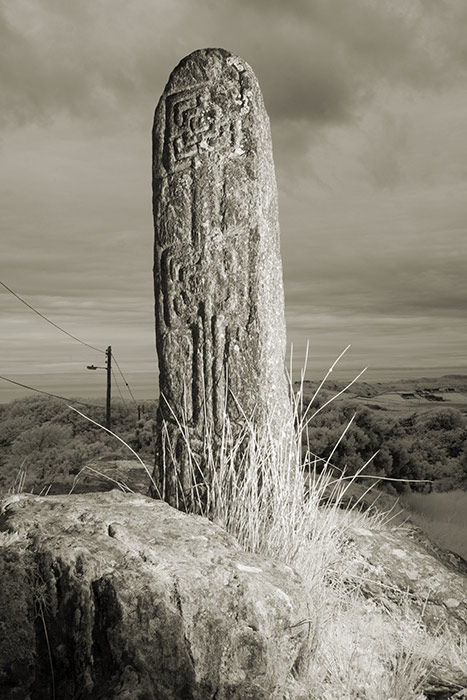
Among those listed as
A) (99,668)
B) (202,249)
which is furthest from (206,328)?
(99,668)

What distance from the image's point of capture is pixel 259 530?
164 inches

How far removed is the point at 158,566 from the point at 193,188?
302cm

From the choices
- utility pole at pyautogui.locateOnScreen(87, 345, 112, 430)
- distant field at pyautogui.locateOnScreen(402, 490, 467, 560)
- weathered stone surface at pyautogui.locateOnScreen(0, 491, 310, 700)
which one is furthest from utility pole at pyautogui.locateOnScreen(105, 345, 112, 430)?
weathered stone surface at pyautogui.locateOnScreen(0, 491, 310, 700)

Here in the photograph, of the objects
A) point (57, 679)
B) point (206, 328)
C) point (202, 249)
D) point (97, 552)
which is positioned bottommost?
point (57, 679)

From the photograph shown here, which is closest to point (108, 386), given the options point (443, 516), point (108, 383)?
point (108, 383)

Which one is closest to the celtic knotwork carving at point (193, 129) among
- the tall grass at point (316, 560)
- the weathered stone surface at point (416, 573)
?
the tall grass at point (316, 560)

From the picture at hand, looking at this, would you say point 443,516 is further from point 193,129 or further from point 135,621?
point 135,621

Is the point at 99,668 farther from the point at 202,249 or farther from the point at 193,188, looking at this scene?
the point at 193,188

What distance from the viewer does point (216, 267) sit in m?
4.85

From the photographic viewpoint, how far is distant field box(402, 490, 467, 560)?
6.01 meters

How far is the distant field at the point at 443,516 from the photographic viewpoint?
601cm

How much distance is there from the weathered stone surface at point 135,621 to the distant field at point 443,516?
3290 millimetres

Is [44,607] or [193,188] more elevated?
[193,188]

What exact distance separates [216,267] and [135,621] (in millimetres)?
2794
